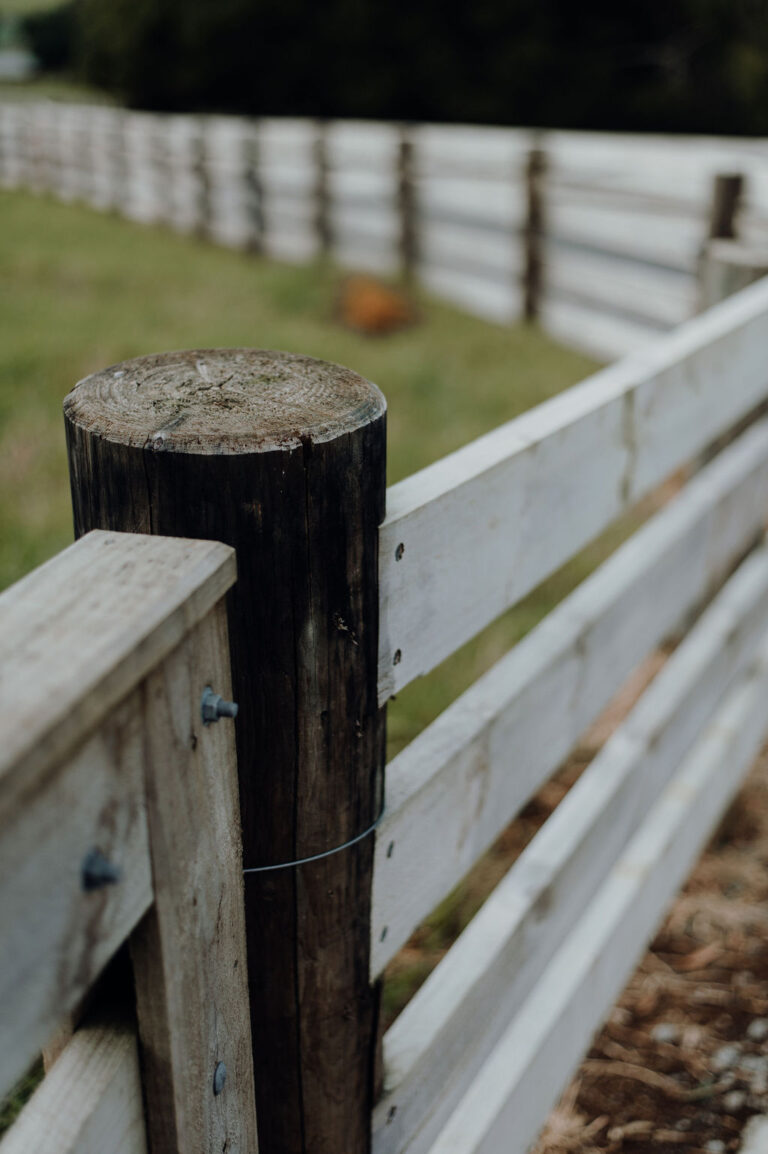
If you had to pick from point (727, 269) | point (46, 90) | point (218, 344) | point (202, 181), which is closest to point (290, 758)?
point (727, 269)

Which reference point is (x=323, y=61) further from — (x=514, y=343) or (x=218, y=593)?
(x=218, y=593)

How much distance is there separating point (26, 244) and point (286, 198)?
2403 mm

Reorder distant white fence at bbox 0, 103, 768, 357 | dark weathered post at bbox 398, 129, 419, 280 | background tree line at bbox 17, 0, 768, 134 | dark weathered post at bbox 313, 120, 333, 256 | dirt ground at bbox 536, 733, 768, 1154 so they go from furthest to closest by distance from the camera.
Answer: background tree line at bbox 17, 0, 768, 134
dark weathered post at bbox 313, 120, 333, 256
dark weathered post at bbox 398, 129, 419, 280
distant white fence at bbox 0, 103, 768, 357
dirt ground at bbox 536, 733, 768, 1154

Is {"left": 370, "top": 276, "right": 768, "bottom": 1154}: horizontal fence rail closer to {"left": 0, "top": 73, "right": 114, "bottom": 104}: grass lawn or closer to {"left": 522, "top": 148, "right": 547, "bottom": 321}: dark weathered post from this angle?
{"left": 522, "top": 148, "right": 547, "bottom": 321}: dark weathered post

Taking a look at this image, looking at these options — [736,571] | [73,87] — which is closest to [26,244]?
[736,571]

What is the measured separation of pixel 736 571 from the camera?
2787 millimetres

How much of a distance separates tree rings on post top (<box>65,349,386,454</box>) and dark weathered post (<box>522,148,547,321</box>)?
677 centimetres

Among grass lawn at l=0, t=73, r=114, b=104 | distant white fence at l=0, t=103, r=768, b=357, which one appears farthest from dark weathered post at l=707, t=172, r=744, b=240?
grass lawn at l=0, t=73, r=114, b=104

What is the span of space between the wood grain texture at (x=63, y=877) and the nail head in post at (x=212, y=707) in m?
0.09

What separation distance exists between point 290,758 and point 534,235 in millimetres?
7152

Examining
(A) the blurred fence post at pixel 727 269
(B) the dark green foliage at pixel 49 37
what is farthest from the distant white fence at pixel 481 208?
(B) the dark green foliage at pixel 49 37

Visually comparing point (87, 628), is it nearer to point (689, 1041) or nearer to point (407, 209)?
point (689, 1041)

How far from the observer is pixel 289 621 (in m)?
0.91

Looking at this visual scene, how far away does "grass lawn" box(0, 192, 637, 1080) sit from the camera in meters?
3.35
